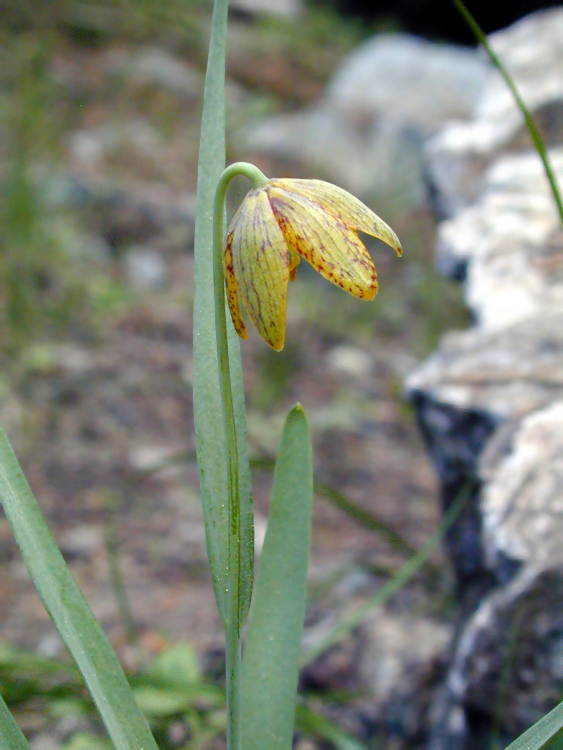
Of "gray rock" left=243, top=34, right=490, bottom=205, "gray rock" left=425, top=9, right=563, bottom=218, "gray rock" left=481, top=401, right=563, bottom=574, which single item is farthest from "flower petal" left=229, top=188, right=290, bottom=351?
"gray rock" left=243, top=34, right=490, bottom=205

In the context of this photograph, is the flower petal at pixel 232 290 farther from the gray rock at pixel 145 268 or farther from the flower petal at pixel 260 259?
the gray rock at pixel 145 268

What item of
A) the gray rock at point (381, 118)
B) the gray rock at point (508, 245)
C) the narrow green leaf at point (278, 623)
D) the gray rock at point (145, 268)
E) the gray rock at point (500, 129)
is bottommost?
the narrow green leaf at point (278, 623)

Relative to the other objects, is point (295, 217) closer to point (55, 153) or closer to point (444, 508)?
point (444, 508)

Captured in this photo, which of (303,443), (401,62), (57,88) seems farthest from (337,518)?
(401,62)

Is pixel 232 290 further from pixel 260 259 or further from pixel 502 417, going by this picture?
pixel 502 417

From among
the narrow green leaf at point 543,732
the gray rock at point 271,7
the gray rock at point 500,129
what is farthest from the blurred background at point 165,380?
the gray rock at point 271,7

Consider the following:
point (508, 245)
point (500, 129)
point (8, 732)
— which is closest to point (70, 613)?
point (8, 732)

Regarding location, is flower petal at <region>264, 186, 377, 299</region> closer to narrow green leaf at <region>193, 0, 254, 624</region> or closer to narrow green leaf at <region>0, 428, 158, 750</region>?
narrow green leaf at <region>193, 0, 254, 624</region>
